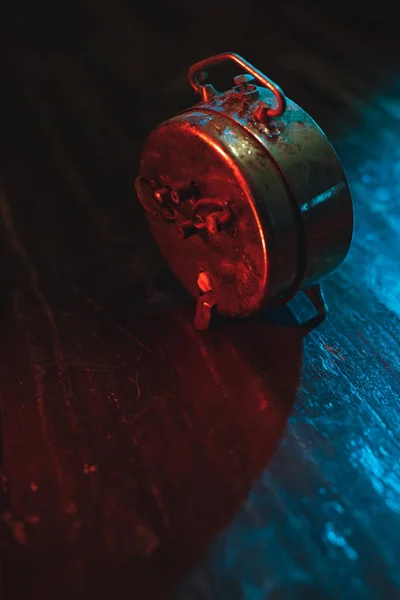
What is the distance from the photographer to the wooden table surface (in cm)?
93

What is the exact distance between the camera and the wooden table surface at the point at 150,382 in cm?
93

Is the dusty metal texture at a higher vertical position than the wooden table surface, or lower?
higher

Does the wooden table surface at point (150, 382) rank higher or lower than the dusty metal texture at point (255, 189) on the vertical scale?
lower

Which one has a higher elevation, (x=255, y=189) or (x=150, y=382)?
(x=255, y=189)

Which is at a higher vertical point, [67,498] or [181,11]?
[181,11]

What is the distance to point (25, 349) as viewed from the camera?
4.12ft

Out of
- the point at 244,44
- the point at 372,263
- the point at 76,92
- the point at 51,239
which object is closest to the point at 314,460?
the point at 372,263

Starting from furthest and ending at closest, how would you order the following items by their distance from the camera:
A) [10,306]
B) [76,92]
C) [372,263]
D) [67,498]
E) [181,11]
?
[181,11] → [76,92] → [372,263] → [10,306] → [67,498]

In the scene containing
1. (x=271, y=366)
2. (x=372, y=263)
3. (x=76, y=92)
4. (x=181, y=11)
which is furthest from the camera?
(x=181, y=11)

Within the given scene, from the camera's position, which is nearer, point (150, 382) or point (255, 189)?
point (255, 189)

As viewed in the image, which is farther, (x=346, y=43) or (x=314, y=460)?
(x=346, y=43)

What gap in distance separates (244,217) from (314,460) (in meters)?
0.48

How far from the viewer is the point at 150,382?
1.20 meters

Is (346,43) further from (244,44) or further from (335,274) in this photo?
(335,274)
